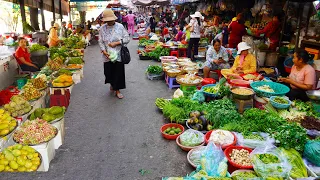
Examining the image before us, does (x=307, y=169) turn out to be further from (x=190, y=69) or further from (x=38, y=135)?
(x=190, y=69)

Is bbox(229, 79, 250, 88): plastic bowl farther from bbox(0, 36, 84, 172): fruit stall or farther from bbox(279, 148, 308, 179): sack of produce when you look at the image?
bbox(0, 36, 84, 172): fruit stall

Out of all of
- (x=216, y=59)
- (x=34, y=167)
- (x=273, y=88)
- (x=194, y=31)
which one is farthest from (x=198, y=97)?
(x=194, y=31)

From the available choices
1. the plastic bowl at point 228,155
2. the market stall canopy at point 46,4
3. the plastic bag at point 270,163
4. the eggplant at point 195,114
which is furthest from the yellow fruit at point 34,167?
the market stall canopy at point 46,4

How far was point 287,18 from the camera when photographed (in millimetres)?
8242

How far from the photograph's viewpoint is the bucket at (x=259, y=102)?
4.97 metres

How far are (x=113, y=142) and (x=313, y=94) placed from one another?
3503mm

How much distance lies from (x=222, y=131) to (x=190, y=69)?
363cm

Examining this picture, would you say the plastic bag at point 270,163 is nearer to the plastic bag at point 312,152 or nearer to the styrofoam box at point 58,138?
the plastic bag at point 312,152

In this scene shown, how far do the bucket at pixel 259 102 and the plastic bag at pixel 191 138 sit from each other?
1517 mm

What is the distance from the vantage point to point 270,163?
123 inches

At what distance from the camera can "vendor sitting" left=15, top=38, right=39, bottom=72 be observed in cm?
754

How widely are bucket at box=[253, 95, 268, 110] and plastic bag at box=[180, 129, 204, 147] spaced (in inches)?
59.7

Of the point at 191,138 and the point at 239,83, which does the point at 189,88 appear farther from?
the point at 191,138

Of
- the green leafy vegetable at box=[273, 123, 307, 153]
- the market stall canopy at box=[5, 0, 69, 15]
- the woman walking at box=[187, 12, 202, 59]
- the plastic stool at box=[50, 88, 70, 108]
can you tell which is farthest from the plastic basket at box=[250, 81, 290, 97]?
the market stall canopy at box=[5, 0, 69, 15]
